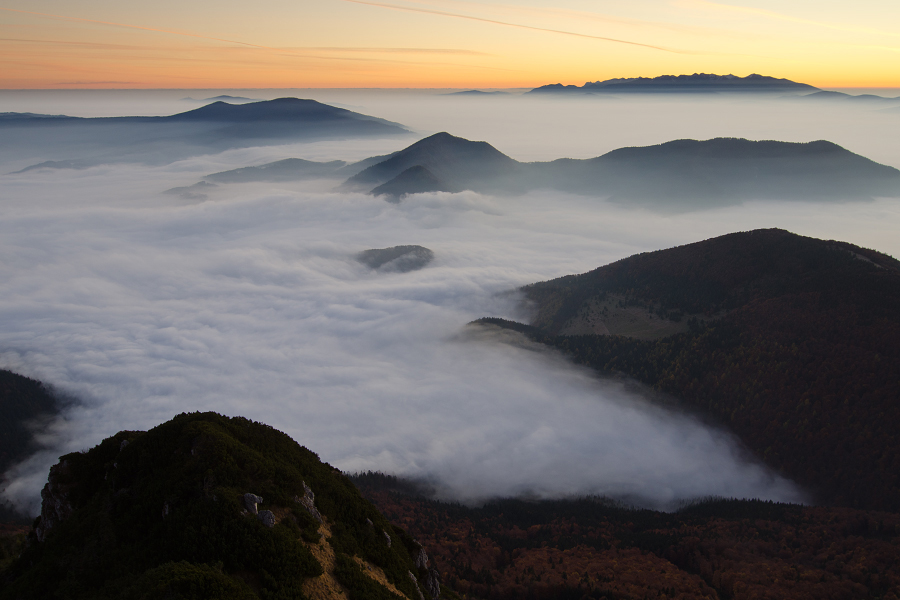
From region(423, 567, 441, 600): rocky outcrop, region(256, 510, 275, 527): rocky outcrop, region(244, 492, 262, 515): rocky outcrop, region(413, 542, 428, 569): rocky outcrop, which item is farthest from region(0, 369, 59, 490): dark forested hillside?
region(256, 510, 275, 527): rocky outcrop

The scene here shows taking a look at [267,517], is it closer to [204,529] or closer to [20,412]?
[204,529]

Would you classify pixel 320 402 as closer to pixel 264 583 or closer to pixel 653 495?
pixel 653 495

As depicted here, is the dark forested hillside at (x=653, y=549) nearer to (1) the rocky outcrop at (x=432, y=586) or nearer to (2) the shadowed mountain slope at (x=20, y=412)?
(1) the rocky outcrop at (x=432, y=586)

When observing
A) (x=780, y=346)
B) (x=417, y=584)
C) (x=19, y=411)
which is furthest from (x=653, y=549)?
(x=19, y=411)

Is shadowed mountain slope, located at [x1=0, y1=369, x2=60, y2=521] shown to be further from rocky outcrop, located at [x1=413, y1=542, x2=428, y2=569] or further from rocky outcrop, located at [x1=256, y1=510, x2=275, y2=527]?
rocky outcrop, located at [x1=256, y1=510, x2=275, y2=527]

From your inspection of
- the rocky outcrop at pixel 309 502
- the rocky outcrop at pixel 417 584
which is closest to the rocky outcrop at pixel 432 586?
the rocky outcrop at pixel 417 584

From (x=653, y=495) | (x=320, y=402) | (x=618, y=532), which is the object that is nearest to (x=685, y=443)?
(x=653, y=495)
